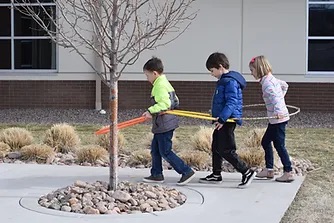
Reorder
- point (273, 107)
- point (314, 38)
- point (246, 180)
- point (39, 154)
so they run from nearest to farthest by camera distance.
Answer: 1. point (246, 180)
2. point (273, 107)
3. point (39, 154)
4. point (314, 38)

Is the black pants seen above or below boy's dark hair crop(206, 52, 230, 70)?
below

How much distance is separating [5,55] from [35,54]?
2.94 feet

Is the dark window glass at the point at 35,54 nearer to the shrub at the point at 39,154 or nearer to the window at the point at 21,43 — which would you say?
the window at the point at 21,43

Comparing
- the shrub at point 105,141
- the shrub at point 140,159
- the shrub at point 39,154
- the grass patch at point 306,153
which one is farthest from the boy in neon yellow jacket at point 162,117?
the shrub at point 105,141

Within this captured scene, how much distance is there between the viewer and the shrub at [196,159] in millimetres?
9656

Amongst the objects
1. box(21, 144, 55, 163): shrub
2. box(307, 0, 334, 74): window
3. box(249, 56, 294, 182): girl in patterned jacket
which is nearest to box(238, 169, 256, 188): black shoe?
box(249, 56, 294, 182): girl in patterned jacket

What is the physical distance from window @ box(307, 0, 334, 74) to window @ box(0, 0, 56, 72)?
22.8 ft

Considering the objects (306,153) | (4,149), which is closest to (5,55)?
(4,149)

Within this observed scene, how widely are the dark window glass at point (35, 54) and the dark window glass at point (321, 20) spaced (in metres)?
6.93

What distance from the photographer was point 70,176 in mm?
9148

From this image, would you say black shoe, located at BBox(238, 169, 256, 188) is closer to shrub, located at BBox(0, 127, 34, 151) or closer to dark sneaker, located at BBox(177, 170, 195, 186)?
dark sneaker, located at BBox(177, 170, 195, 186)

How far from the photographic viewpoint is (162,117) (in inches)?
330

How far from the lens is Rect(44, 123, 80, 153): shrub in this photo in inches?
435

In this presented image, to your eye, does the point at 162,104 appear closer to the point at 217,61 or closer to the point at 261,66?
the point at 217,61
